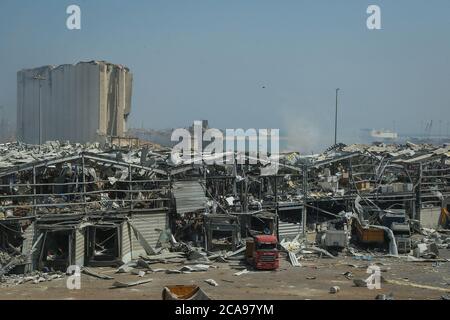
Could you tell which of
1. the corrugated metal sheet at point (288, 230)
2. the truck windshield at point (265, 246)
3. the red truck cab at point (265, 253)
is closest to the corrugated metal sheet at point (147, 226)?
the red truck cab at point (265, 253)

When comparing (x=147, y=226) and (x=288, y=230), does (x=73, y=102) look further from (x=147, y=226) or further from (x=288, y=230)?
(x=288, y=230)

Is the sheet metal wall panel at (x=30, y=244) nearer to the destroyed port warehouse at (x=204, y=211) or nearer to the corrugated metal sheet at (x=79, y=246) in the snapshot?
the destroyed port warehouse at (x=204, y=211)

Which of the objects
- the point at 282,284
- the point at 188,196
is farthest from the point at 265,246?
the point at 188,196

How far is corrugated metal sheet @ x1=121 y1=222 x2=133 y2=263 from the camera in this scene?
19.5 m

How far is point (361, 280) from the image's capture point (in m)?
16.5

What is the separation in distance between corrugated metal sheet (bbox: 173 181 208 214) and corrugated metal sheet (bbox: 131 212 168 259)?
0.72 meters

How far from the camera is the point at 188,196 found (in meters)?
21.5

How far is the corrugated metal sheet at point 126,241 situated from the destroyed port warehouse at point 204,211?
35mm

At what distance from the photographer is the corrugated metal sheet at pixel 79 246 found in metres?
18.5

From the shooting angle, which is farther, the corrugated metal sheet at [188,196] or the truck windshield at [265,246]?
the corrugated metal sheet at [188,196]

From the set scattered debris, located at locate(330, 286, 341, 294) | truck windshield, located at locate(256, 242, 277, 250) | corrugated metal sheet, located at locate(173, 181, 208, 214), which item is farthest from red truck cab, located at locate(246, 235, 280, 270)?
corrugated metal sheet, located at locate(173, 181, 208, 214)

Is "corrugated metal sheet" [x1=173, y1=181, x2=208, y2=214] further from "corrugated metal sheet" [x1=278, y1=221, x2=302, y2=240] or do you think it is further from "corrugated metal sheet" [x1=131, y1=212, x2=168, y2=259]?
"corrugated metal sheet" [x1=278, y1=221, x2=302, y2=240]

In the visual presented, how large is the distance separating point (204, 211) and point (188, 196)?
0.85m
